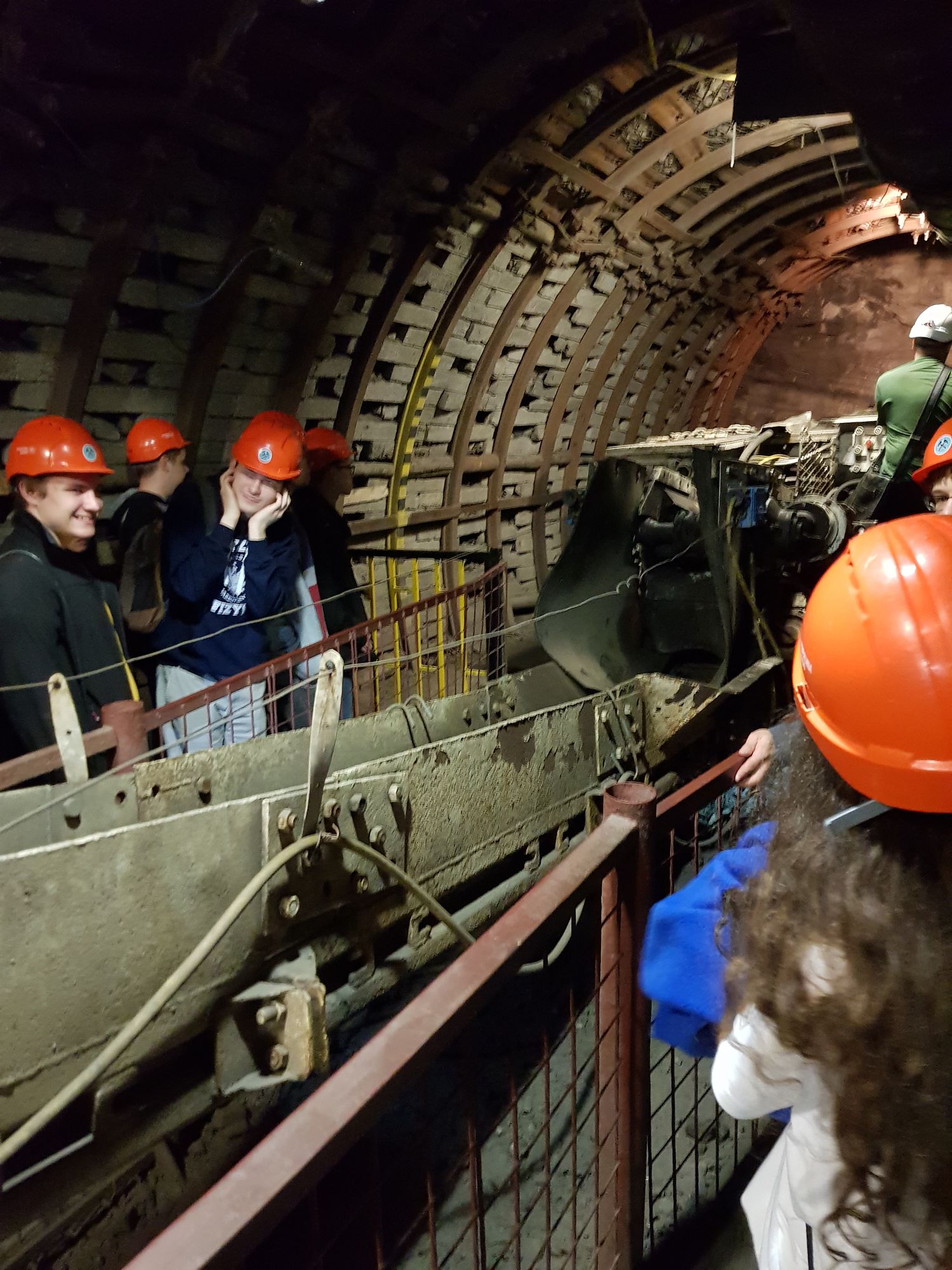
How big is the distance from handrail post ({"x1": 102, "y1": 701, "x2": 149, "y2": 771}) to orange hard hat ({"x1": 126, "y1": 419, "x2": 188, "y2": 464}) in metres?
1.90

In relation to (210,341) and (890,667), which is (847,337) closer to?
(210,341)

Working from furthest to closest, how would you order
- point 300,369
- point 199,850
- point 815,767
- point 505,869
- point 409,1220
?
point 300,369 < point 505,869 < point 409,1220 < point 199,850 < point 815,767

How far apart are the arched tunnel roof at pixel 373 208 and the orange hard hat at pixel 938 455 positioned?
2513mm

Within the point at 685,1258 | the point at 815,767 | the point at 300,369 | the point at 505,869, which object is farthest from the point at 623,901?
the point at 300,369

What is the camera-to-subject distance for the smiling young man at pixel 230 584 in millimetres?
4008

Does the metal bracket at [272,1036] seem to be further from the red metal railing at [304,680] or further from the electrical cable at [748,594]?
the electrical cable at [748,594]

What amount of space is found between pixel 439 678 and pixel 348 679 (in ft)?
4.86

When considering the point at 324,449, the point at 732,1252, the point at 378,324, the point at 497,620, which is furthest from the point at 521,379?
the point at 732,1252

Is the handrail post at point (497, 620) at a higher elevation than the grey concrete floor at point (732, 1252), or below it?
higher

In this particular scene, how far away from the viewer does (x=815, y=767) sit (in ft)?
4.61

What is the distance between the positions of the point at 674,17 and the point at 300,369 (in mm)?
2972

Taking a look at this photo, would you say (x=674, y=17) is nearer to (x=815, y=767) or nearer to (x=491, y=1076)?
(x=815, y=767)

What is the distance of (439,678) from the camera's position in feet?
13.1

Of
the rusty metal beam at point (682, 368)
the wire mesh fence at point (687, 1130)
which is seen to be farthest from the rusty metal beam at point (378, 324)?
the rusty metal beam at point (682, 368)
